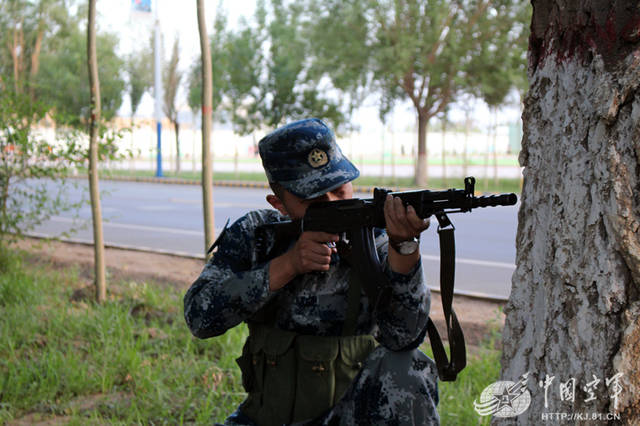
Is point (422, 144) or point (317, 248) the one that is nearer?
point (317, 248)

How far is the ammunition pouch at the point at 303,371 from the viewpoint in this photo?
192 cm

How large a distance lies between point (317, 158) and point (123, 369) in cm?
210

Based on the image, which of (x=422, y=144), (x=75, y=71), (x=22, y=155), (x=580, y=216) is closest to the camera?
(x=580, y=216)

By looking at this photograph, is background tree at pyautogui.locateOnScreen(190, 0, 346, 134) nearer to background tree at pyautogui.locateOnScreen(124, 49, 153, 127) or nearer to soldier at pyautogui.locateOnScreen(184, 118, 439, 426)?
background tree at pyautogui.locateOnScreen(124, 49, 153, 127)

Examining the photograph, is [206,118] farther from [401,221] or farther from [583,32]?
[583,32]

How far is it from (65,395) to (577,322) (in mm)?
2655

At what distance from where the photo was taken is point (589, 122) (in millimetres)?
1403

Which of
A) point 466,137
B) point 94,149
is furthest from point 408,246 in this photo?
point 466,137

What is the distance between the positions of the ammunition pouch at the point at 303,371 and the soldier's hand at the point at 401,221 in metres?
0.37

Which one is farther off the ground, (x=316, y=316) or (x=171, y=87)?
(x=171, y=87)

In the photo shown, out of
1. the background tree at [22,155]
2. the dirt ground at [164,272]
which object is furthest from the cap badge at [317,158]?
the background tree at [22,155]

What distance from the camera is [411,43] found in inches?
653

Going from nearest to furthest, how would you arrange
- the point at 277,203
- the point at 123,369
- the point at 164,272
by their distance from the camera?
the point at 277,203
the point at 123,369
the point at 164,272

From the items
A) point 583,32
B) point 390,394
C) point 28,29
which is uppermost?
point 28,29
